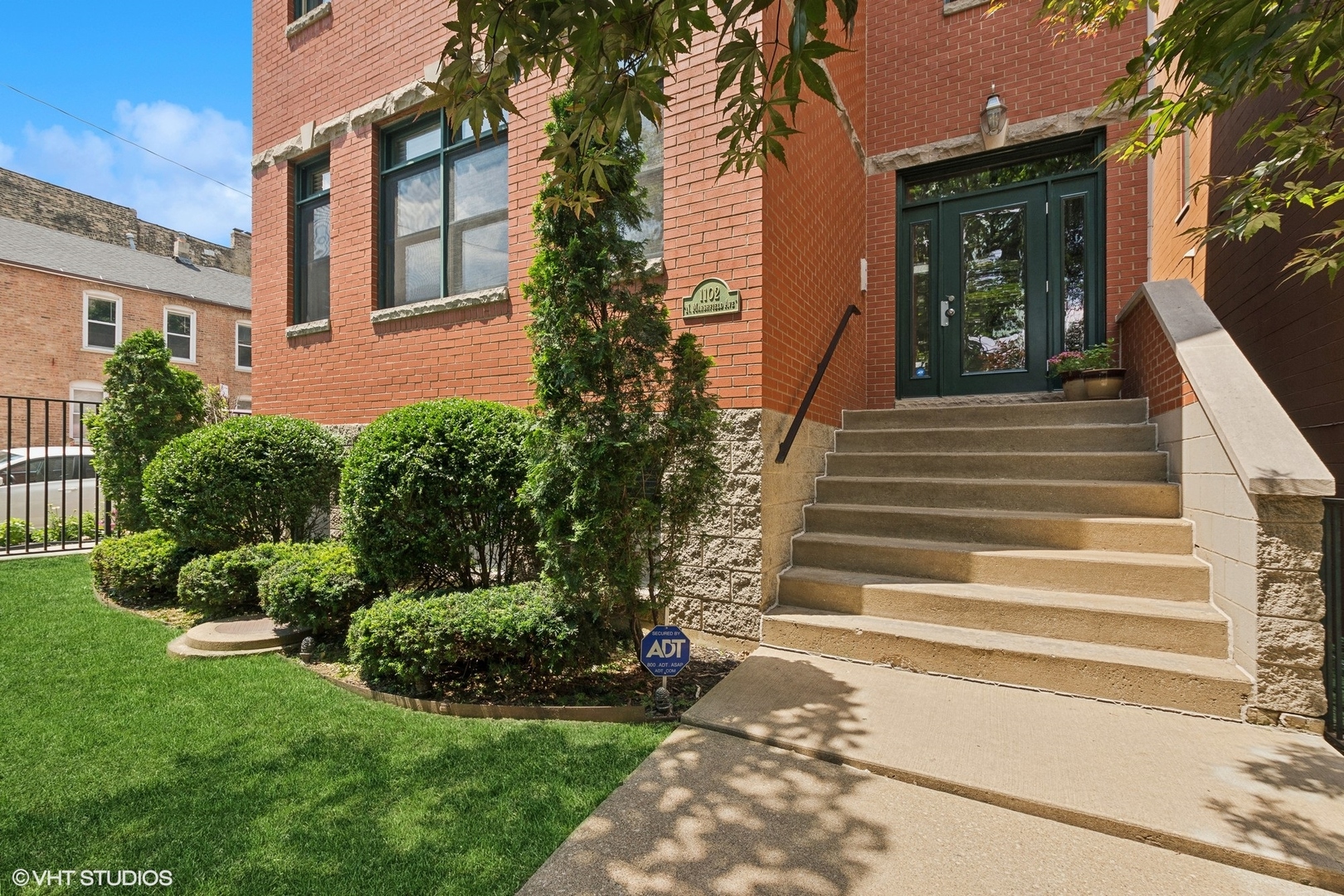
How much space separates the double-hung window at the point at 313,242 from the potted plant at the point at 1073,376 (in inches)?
320

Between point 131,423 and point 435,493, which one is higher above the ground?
point 131,423

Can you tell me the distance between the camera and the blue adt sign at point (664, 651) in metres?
3.27

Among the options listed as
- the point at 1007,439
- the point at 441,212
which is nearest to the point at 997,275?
the point at 1007,439

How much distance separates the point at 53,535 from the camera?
26.5ft

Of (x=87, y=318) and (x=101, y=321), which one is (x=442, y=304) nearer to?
(x=87, y=318)

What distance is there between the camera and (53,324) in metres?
16.3

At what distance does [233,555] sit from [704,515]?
3.94 meters

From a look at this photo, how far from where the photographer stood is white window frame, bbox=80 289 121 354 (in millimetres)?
16953

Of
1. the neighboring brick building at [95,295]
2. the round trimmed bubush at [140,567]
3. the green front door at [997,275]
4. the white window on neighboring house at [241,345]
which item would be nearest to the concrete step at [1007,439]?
the green front door at [997,275]

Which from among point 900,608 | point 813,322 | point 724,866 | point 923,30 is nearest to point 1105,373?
point 813,322

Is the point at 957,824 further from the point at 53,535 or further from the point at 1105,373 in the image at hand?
the point at 53,535

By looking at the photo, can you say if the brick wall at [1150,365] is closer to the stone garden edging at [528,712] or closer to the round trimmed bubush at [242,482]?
the stone garden edging at [528,712]

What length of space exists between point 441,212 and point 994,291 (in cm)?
612
